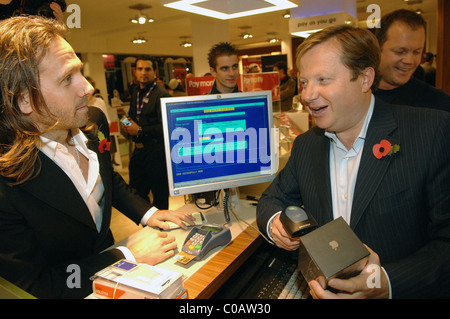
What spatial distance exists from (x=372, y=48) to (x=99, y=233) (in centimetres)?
137

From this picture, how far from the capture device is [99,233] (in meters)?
1.29

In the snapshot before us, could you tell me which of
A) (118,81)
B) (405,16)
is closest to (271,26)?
(118,81)

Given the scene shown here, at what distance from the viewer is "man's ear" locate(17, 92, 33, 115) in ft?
3.54

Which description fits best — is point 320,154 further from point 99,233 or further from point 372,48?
point 99,233

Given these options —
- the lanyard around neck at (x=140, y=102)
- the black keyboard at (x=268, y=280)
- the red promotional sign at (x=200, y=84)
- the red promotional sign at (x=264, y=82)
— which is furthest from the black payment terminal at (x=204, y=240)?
the red promotional sign at (x=200, y=84)

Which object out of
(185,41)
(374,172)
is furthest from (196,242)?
(185,41)

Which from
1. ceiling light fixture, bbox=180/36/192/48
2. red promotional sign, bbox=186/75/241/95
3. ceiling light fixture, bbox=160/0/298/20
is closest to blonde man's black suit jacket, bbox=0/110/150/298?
ceiling light fixture, bbox=160/0/298/20

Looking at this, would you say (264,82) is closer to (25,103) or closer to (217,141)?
(217,141)

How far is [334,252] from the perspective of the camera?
31.5 inches

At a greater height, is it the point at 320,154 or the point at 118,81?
the point at 118,81

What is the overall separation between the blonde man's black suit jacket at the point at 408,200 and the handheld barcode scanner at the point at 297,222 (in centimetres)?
20

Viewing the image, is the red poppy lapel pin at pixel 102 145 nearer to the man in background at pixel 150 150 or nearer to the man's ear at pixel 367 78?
the man's ear at pixel 367 78

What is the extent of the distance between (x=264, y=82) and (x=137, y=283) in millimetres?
2742
